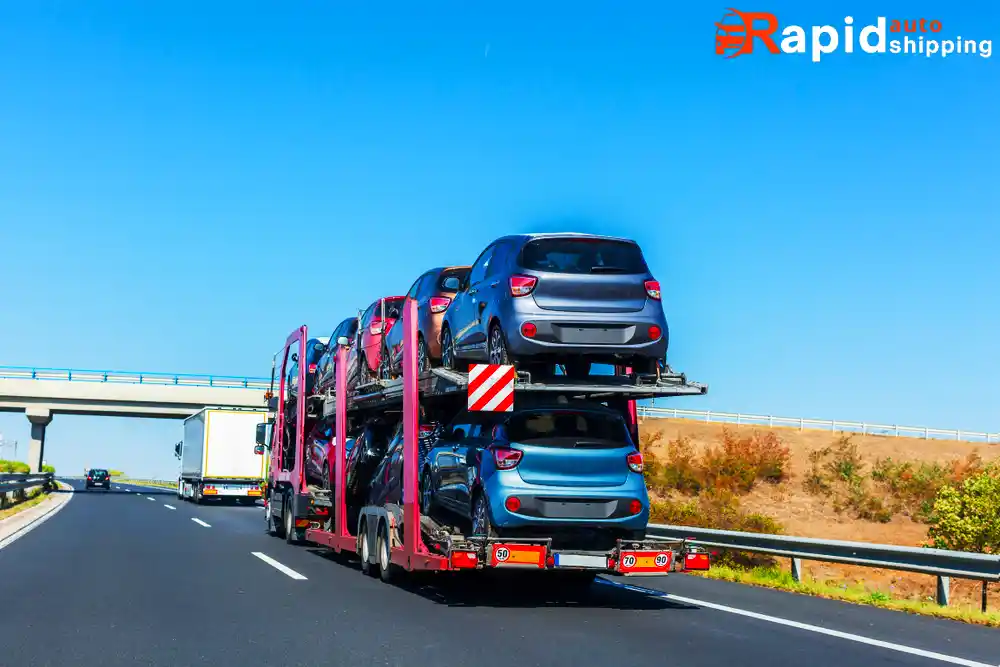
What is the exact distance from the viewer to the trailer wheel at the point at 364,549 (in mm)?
15695

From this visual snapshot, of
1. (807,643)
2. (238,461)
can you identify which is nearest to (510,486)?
(807,643)

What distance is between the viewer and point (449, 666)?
27.7 feet

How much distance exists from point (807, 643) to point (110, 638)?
5776 mm

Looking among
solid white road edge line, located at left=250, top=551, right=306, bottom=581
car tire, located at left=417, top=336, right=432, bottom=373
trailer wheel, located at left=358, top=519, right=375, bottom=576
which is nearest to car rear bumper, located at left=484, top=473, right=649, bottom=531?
car tire, located at left=417, top=336, right=432, bottom=373

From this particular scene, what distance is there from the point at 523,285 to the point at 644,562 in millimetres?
3076

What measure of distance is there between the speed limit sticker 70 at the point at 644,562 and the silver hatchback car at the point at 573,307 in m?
1.96

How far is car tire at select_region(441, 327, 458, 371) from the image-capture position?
14.0 meters

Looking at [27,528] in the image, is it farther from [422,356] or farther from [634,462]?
[634,462]

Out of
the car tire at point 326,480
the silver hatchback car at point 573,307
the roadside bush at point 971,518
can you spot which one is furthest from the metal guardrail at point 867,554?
the roadside bush at point 971,518

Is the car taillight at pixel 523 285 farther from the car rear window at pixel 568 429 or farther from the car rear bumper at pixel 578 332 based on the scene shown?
the car rear window at pixel 568 429

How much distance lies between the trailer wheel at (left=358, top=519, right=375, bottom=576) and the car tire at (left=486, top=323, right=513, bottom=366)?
4141mm

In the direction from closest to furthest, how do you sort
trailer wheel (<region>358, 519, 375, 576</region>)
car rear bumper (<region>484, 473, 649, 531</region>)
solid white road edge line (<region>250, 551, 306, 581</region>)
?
1. car rear bumper (<region>484, 473, 649, 531</region>)
2. solid white road edge line (<region>250, 551, 306, 581</region>)
3. trailer wheel (<region>358, 519, 375, 576</region>)

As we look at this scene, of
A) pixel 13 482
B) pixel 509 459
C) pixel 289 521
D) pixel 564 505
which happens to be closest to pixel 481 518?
pixel 509 459

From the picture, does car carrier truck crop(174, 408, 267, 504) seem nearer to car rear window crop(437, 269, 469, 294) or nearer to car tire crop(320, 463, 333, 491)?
car tire crop(320, 463, 333, 491)
